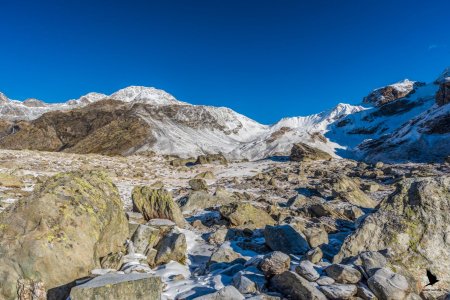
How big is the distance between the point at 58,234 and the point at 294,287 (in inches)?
214

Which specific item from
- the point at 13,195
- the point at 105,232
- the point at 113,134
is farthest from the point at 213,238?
the point at 113,134

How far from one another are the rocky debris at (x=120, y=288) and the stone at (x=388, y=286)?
4.33 m

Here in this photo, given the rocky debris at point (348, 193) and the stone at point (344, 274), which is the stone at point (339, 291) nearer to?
the stone at point (344, 274)

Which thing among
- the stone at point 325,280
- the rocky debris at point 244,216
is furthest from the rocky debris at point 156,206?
the stone at point 325,280

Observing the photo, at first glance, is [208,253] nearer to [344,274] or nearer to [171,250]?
[171,250]

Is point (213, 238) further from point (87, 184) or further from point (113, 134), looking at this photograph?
point (113, 134)

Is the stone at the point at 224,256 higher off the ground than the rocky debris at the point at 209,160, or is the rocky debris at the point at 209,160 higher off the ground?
the rocky debris at the point at 209,160

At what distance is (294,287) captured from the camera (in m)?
6.67

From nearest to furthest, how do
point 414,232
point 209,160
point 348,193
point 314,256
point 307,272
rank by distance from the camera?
point 307,272, point 314,256, point 414,232, point 348,193, point 209,160

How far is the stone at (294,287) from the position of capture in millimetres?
6359

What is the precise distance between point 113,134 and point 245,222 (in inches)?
4258

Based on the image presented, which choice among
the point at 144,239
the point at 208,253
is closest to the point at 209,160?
the point at 208,253

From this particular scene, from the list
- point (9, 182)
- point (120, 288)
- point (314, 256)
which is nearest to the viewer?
point (120, 288)

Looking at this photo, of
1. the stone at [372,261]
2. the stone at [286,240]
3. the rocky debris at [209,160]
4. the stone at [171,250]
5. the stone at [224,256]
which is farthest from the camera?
the rocky debris at [209,160]
